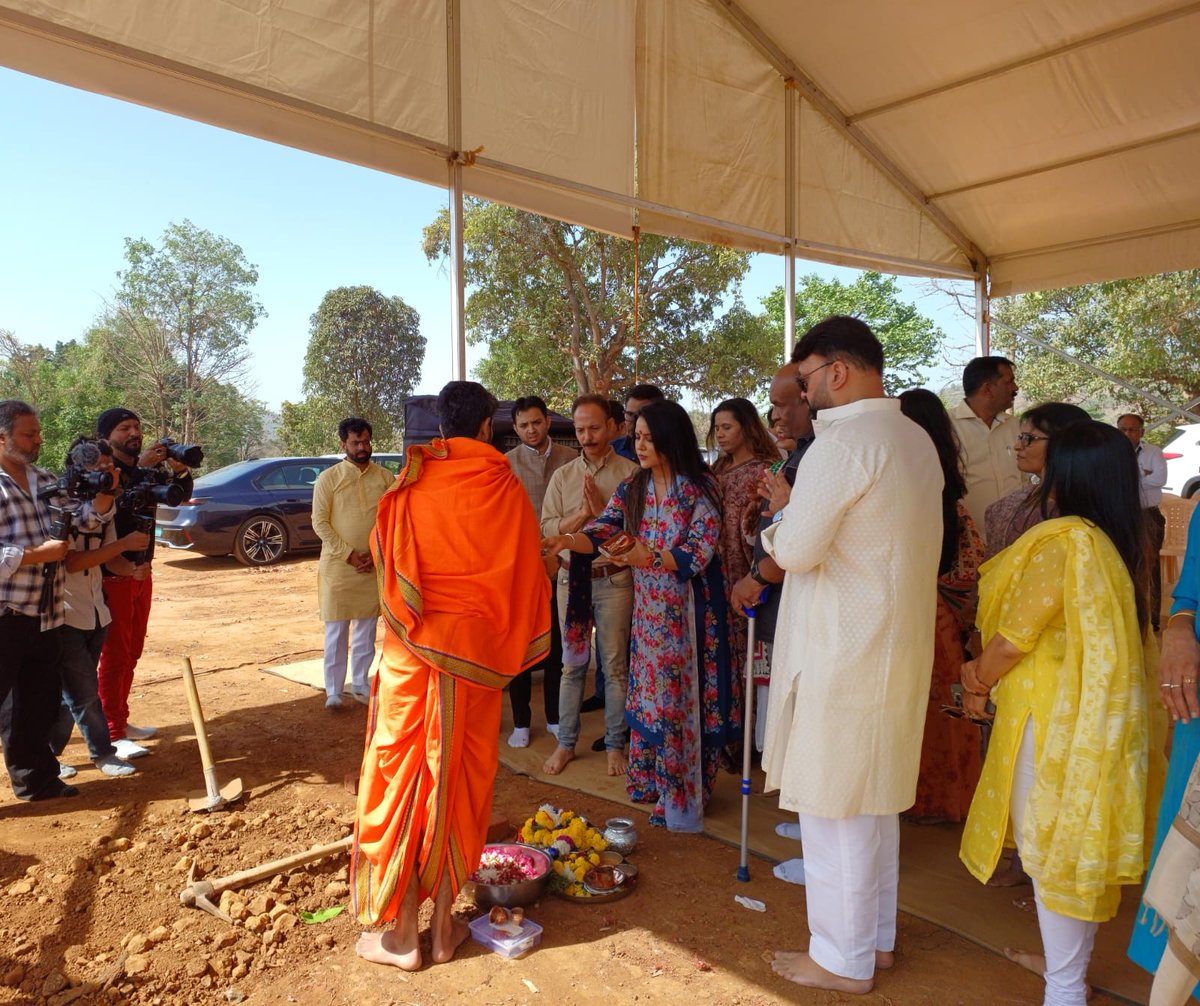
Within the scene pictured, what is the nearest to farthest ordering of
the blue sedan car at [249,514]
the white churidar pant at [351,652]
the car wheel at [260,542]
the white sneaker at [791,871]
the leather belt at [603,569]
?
the white sneaker at [791,871]
the leather belt at [603,569]
the white churidar pant at [351,652]
the blue sedan car at [249,514]
the car wheel at [260,542]

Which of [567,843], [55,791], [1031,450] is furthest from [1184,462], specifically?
[55,791]

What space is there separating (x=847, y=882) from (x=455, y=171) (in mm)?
4470

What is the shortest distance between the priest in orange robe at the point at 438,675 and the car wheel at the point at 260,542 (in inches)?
393

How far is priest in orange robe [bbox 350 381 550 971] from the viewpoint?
2.66 metres

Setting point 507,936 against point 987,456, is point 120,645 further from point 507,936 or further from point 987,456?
point 987,456

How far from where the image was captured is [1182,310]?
21.0 metres

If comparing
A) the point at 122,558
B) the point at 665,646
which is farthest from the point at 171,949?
the point at 122,558

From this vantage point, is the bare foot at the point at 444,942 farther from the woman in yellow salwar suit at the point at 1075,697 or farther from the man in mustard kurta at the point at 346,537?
the man in mustard kurta at the point at 346,537

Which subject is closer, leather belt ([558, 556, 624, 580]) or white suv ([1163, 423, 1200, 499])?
leather belt ([558, 556, 624, 580])

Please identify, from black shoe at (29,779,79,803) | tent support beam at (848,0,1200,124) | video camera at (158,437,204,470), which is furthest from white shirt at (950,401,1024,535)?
black shoe at (29,779,79,803)

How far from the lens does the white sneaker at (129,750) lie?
179 inches

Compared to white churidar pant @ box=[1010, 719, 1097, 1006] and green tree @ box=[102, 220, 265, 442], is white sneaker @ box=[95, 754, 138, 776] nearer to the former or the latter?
white churidar pant @ box=[1010, 719, 1097, 1006]

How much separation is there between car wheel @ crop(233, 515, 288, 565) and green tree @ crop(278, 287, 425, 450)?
1623 cm

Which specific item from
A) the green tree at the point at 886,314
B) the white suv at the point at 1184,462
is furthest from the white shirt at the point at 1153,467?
the green tree at the point at 886,314
